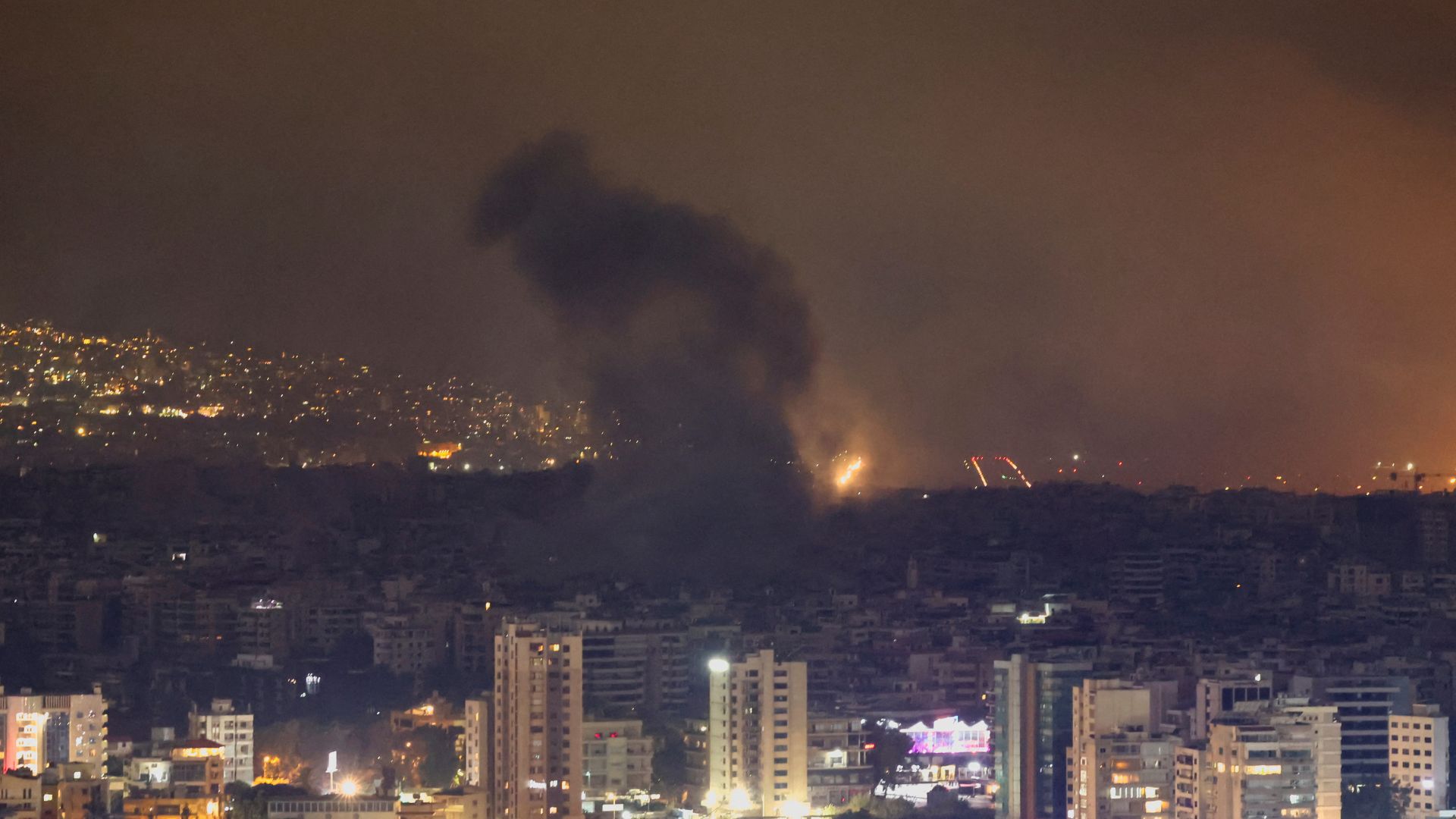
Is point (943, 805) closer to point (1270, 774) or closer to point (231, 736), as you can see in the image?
point (1270, 774)

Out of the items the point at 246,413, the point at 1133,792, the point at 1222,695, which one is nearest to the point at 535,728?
the point at 1133,792

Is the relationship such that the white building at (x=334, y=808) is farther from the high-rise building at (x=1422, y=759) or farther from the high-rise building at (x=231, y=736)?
the high-rise building at (x=1422, y=759)

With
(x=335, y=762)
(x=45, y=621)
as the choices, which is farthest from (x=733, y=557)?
(x=335, y=762)

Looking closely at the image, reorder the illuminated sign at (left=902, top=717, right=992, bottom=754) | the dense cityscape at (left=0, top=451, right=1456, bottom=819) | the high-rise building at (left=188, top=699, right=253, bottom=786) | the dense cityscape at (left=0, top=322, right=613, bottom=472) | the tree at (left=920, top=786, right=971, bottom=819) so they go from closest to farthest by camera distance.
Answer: the dense cityscape at (left=0, top=451, right=1456, bottom=819) → the high-rise building at (left=188, top=699, right=253, bottom=786) → the tree at (left=920, top=786, right=971, bottom=819) → the illuminated sign at (left=902, top=717, right=992, bottom=754) → the dense cityscape at (left=0, top=322, right=613, bottom=472)

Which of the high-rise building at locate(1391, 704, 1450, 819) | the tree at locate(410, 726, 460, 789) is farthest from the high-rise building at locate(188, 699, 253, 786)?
the high-rise building at locate(1391, 704, 1450, 819)

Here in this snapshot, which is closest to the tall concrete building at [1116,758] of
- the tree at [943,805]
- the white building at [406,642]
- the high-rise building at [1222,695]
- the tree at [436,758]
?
the high-rise building at [1222,695]

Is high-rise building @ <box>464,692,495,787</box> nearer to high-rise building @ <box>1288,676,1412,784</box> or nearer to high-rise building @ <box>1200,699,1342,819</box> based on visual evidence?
high-rise building @ <box>1200,699,1342,819</box>
